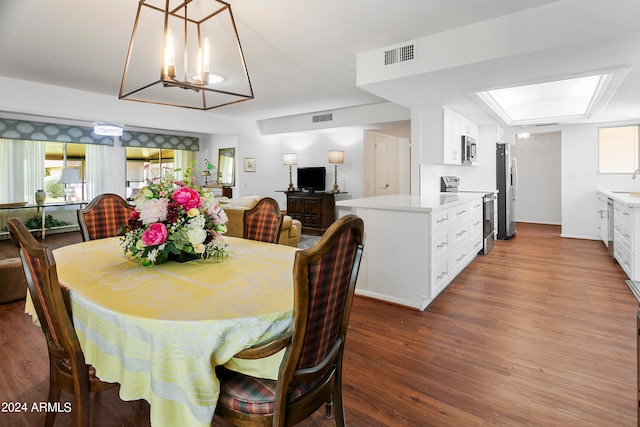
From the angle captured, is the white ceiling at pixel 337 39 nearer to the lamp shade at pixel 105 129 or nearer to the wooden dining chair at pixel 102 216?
the wooden dining chair at pixel 102 216

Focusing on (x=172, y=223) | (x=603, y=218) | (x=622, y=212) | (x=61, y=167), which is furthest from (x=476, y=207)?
(x=61, y=167)

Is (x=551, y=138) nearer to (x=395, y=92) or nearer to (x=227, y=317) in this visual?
(x=395, y=92)

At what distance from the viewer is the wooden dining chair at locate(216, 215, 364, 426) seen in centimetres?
105

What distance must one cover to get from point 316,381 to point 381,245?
6.85 ft

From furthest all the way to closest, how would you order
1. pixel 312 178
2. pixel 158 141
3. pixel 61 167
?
pixel 158 141 < pixel 61 167 < pixel 312 178

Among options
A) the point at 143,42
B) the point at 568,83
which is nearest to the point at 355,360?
the point at 143,42

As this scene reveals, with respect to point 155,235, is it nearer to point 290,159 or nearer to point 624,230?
point 624,230

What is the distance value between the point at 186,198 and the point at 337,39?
2.22 m

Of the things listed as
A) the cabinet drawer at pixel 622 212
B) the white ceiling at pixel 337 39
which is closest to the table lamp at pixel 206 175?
the white ceiling at pixel 337 39

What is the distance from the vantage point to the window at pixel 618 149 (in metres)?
5.84

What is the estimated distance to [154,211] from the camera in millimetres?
1600

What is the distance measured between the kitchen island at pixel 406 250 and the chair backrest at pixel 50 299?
245cm

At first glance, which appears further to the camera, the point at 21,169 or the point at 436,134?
the point at 21,169

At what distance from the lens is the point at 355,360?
7.24 ft
